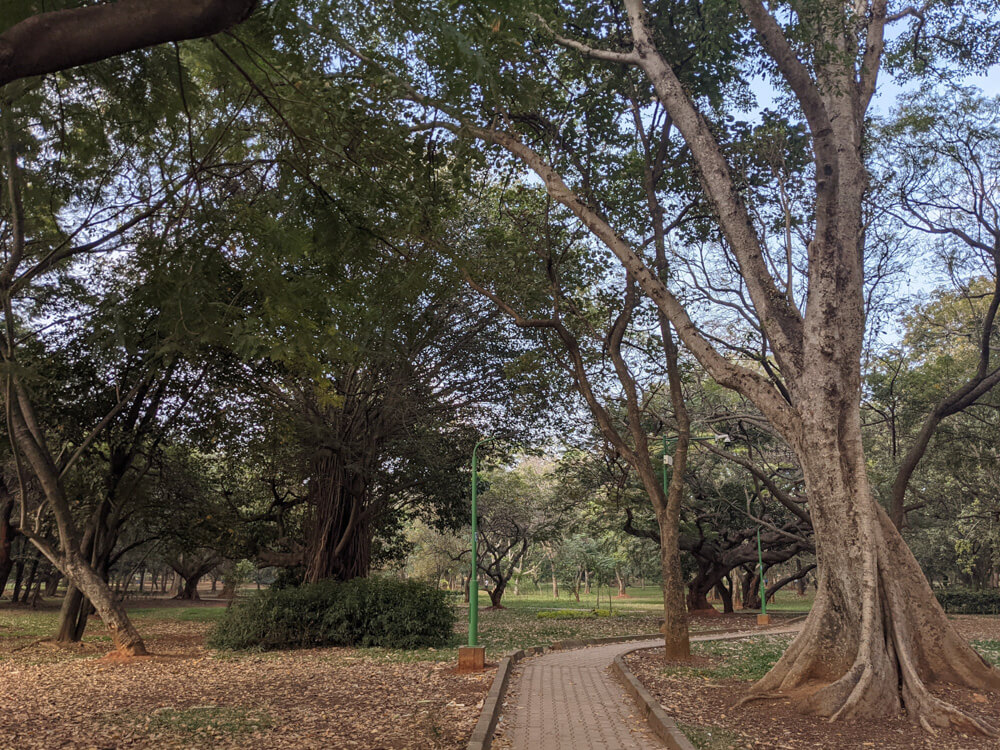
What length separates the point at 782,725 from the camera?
7.01 m

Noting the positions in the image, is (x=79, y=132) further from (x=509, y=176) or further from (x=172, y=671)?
(x=172, y=671)

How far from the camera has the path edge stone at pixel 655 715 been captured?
6500 mm

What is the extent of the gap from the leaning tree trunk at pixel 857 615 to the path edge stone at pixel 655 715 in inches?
49.4

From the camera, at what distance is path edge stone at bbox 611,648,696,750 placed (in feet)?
21.3

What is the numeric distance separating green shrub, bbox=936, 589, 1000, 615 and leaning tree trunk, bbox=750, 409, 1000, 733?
29007 mm

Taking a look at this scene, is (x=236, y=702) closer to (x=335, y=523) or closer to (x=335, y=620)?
(x=335, y=620)

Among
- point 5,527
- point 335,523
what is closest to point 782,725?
point 335,523

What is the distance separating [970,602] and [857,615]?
3144 centimetres

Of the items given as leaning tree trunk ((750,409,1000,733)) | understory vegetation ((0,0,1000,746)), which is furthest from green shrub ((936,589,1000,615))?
leaning tree trunk ((750,409,1000,733))

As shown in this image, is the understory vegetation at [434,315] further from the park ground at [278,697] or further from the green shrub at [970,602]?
the green shrub at [970,602]

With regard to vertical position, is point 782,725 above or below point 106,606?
below

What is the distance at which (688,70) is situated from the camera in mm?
12016

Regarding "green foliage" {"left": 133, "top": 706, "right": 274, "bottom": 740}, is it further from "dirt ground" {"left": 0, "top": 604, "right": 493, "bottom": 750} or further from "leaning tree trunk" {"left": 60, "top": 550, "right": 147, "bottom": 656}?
"leaning tree trunk" {"left": 60, "top": 550, "right": 147, "bottom": 656}

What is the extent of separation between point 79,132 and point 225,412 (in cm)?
827
